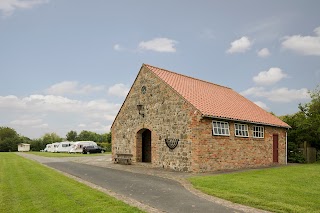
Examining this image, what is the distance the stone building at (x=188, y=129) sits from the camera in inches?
694

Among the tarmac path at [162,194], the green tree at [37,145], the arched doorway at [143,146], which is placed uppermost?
the arched doorway at [143,146]

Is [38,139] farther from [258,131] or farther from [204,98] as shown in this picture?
[258,131]

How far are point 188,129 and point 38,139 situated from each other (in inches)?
2529

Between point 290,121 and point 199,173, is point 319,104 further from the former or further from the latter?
point 199,173

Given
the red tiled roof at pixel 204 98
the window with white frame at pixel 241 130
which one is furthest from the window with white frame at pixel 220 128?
the window with white frame at pixel 241 130

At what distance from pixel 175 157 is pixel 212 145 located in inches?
98.5

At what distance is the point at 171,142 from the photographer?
18.8 m

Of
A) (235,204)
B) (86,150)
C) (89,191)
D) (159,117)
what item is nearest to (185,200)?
(235,204)

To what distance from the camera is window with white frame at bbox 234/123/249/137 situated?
20.0 m

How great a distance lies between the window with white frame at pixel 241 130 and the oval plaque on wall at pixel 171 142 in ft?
14.7

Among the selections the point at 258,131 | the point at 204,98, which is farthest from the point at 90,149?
the point at 258,131

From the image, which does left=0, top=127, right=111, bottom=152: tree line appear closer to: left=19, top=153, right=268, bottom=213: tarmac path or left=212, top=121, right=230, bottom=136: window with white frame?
left=212, top=121, right=230, bottom=136: window with white frame

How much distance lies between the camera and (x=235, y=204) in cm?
912

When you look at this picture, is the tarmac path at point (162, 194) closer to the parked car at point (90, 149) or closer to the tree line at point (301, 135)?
the tree line at point (301, 135)
